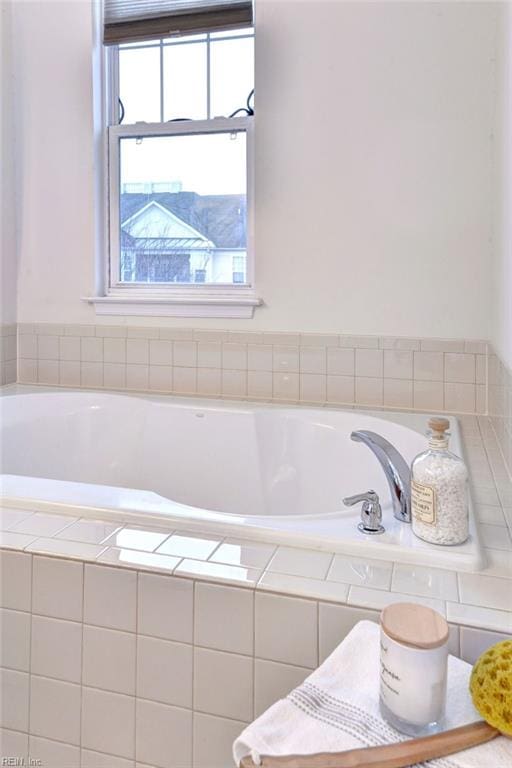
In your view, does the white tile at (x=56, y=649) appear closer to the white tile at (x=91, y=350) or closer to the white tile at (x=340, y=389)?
the white tile at (x=340, y=389)

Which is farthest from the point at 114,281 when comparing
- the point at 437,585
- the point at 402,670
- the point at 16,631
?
the point at 402,670

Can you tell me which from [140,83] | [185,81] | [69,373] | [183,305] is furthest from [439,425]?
[140,83]

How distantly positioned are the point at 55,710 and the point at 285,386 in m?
1.33

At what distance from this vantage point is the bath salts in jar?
0.87 m

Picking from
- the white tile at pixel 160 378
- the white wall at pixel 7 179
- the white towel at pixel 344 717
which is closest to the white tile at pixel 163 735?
the white towel at pixel 344 717

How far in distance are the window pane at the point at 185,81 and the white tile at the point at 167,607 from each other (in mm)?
1981

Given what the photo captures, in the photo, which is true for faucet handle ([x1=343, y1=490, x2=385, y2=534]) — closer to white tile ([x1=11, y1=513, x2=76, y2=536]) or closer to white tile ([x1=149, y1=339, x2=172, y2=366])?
white tile ([x1=11, y1=513, x2=76, y2=536])

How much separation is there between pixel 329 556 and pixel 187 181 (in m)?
1.83

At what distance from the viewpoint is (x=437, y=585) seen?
0.79 m

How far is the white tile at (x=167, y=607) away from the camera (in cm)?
82

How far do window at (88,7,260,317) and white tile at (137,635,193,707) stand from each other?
1396 mm

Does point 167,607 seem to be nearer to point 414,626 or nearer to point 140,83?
point 414,626

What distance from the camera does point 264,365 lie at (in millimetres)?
2012

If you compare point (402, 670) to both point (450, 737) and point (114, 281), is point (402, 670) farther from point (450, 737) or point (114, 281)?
point (114, 281)
